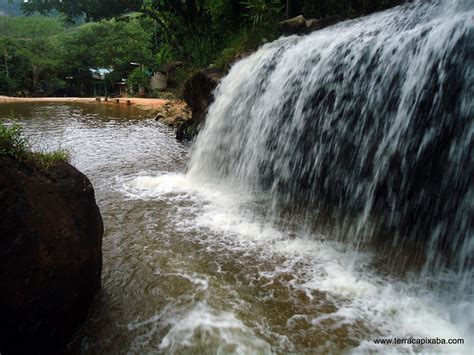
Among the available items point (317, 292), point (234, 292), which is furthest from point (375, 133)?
point (234, 292)

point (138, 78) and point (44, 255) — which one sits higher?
point (138, 78)

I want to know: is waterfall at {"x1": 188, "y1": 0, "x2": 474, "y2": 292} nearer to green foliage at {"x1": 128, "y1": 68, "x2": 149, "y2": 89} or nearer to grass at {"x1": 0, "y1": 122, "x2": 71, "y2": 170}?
grass at {"x1": 0, "y1": 122, "x2": 71, "y2": 170}

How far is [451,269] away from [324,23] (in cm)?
697

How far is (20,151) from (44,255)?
0.88 m

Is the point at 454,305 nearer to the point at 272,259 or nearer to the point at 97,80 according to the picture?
the point at 272,259

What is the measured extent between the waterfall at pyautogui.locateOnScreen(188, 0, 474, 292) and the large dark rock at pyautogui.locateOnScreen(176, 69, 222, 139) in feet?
6.41

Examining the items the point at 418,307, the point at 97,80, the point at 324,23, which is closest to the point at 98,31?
the point at 97,80

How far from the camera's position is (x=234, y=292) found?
338cm

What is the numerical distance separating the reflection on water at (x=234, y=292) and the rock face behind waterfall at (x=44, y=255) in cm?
36

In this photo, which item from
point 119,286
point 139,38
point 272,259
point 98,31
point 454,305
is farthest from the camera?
point 98,31

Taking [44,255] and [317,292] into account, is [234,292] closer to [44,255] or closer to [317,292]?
[317,292]

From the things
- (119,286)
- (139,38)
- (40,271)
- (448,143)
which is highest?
(139,38)

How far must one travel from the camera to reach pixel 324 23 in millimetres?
8461

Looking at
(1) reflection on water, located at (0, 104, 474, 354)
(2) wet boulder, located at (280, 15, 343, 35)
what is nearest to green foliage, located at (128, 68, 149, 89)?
(2) wet boulder, located at (280, 15, 343, 35)
